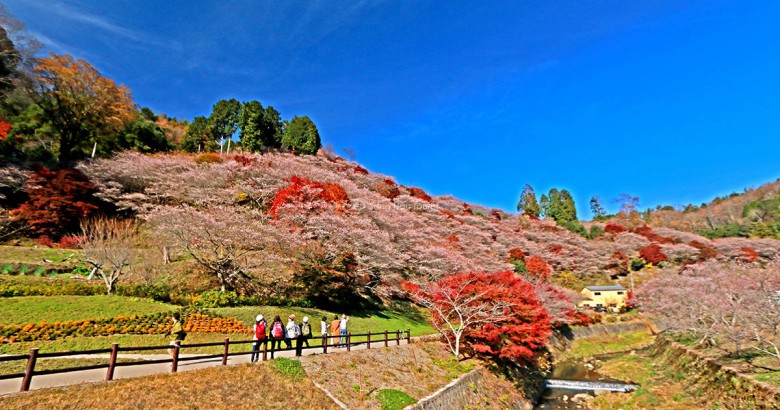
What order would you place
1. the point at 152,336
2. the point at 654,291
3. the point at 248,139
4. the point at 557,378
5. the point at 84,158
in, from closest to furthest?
the point at 152,336, the point at 557,378, the point at 84,158, the point at 654,291, the point at 248,139

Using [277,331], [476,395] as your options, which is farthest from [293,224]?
[476,395]

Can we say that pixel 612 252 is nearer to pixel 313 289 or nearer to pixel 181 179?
pixel 313 289

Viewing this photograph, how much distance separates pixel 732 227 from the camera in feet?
225

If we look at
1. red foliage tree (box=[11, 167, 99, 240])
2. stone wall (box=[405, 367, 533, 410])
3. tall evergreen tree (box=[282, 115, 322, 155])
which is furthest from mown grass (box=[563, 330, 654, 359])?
red foliage tree (box=[11, 167, 99, 240])

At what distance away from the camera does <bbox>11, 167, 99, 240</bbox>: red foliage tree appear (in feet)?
85.7

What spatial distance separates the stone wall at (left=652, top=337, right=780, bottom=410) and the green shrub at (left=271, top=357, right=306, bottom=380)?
18.7 m

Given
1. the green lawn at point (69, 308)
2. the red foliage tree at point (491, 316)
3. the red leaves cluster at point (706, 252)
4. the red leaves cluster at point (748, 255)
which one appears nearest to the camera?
the green lawn at point (69, 308)

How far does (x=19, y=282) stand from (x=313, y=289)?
50.7 feet

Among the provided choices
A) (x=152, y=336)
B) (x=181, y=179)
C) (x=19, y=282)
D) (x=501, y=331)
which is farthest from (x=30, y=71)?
(x=501, y=331)

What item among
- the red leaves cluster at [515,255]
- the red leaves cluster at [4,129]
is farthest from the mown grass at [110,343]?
the red leaves cluster at [515,255]

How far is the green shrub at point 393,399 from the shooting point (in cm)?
1200

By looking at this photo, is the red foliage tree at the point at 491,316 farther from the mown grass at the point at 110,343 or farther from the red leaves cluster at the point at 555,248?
the red leaves cluster at the point at 555,248

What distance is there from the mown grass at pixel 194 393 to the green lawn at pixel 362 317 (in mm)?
7464

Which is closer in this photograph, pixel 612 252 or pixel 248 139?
pixel 248 139
